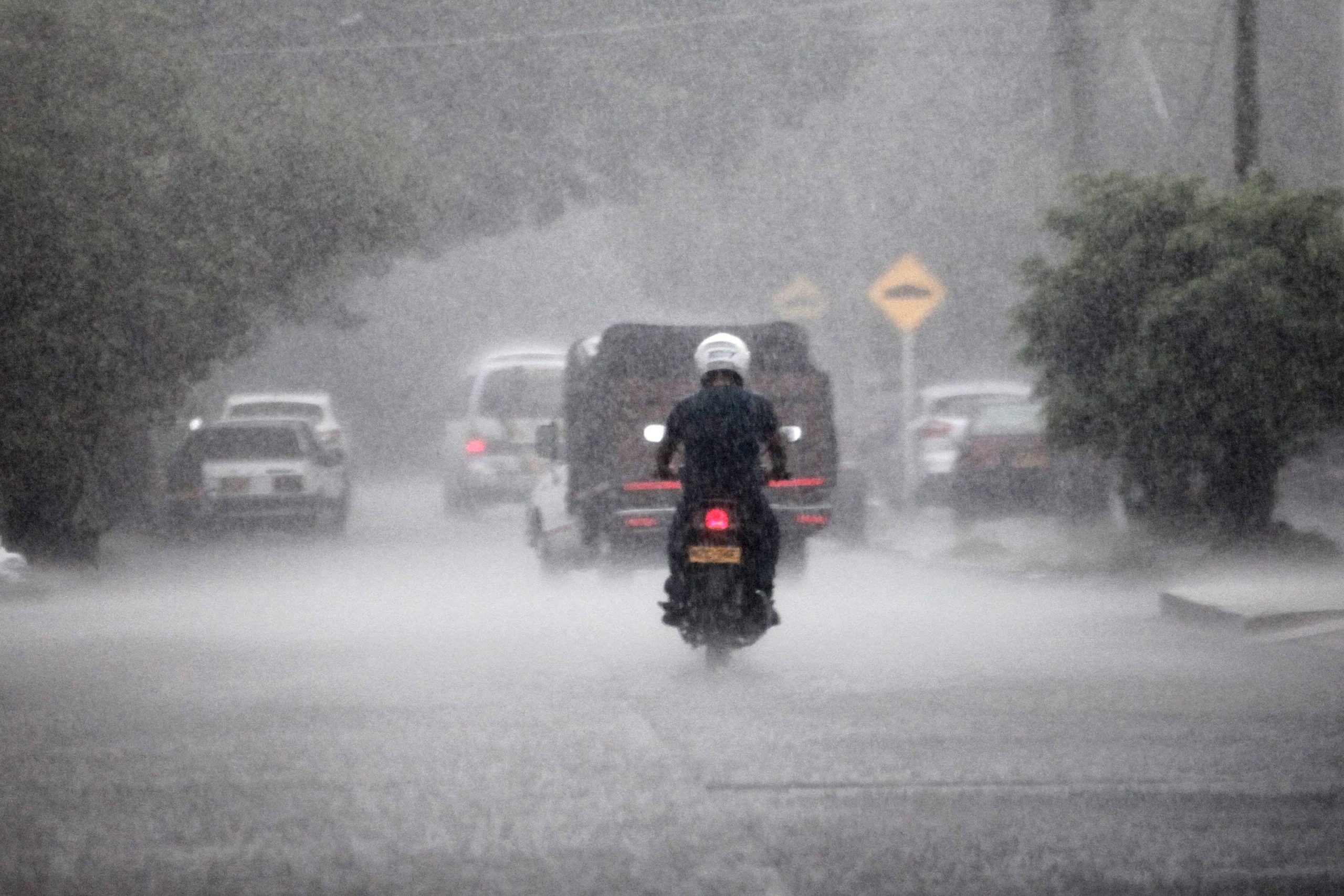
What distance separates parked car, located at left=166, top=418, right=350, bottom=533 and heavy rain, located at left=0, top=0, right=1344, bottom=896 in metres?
0.08

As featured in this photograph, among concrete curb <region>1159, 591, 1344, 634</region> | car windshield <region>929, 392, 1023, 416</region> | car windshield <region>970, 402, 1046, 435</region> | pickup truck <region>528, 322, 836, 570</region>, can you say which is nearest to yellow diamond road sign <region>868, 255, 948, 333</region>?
car windshield <region>970, 402, 1046, 435</region>

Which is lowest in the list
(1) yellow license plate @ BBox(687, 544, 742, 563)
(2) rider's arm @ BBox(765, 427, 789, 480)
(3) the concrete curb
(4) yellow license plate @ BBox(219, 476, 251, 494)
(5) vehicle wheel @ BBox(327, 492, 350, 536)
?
(5) vehicle wheel @ BBox(327, 492, 350, 536)

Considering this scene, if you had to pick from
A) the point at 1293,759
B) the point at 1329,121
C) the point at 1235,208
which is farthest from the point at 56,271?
the point at 1329,121

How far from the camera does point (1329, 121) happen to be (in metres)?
41.3

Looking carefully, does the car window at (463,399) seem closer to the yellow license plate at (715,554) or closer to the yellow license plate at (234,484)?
the yellow license plate at (234,484)

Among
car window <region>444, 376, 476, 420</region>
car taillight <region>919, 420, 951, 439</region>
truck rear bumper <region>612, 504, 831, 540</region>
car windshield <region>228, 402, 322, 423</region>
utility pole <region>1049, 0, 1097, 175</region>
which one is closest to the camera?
truck rear bumper <region>612, 504, 831, 540</region>

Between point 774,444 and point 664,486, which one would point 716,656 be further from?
point 664,486

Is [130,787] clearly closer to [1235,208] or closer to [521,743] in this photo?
[521,743]

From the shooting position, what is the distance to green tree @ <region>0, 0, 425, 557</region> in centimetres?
2564

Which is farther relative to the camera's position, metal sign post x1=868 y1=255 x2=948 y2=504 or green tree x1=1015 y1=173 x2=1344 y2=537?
metal sign post x1=868 y1=255 x2=948 y2=504

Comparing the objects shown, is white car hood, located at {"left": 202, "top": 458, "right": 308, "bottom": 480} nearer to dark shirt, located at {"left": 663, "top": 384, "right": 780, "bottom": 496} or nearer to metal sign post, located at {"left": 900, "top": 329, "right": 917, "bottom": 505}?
metal sign post, located at {"left": 900, "top": 329, "right": 917, "bottom": 505}

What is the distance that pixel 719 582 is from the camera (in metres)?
13.4

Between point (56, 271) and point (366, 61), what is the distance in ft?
50.4

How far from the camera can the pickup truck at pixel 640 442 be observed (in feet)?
70.1
